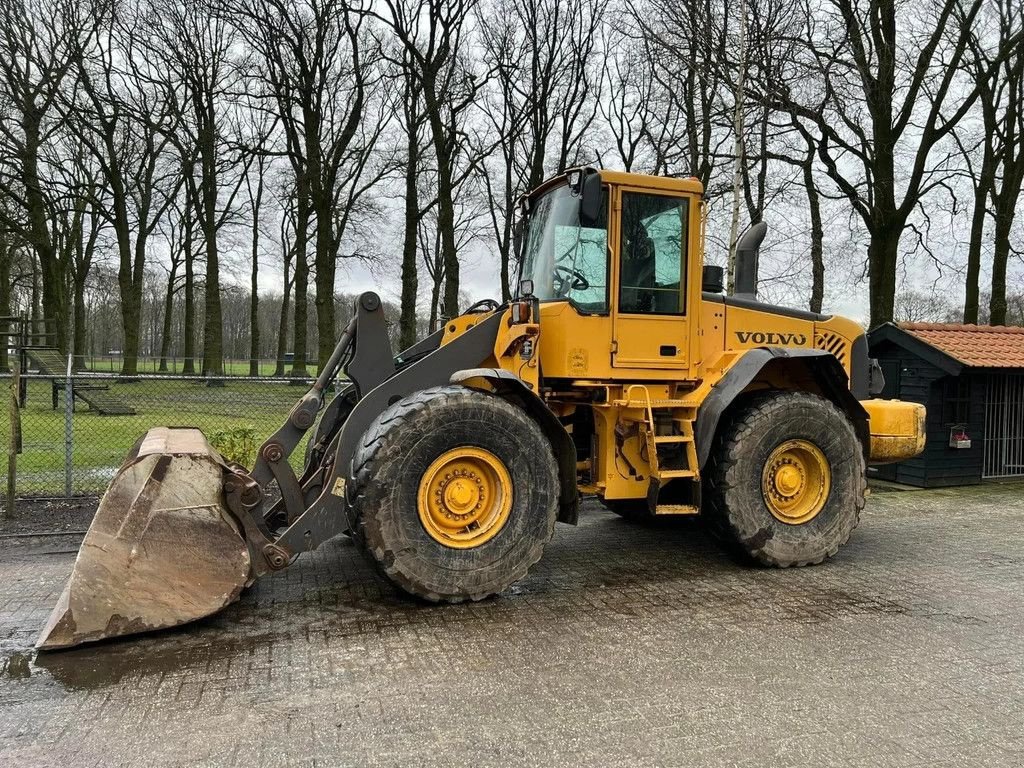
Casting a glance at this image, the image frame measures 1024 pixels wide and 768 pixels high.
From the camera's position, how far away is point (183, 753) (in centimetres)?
308

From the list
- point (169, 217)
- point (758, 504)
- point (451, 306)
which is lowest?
point (758, 504)

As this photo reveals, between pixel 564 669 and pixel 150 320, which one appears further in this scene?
pixel 150 320

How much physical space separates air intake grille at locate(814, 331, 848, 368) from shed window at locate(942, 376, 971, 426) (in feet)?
15.0

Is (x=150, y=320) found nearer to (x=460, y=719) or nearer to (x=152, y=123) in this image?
(x=152, y=123)

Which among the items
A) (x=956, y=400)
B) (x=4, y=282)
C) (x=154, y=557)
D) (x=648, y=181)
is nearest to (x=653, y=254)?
(x=648, y=181)

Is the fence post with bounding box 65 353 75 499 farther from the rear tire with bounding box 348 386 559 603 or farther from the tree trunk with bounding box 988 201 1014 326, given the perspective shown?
the tree trunk with bounding box 988 201 1014 326

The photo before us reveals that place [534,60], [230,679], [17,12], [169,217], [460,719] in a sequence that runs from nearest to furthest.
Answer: [460,719] → [230,679] → [17,12] → [534,60] → [169,217]

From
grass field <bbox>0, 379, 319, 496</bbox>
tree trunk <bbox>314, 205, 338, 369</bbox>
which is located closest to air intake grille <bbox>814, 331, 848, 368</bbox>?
grass field <bbox>0, 379, 319, 496</bbox>

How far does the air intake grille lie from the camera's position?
6555 mm

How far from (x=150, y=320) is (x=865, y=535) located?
51668 mm

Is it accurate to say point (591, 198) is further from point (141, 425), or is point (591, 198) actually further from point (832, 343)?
point (141, 425)

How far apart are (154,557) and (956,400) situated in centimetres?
1010

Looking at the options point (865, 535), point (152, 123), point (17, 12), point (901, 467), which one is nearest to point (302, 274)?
point (152, 123)

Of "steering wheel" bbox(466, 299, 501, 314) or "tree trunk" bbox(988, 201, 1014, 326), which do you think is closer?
"steering wheel" bbox(466, 299, 501, 314)
